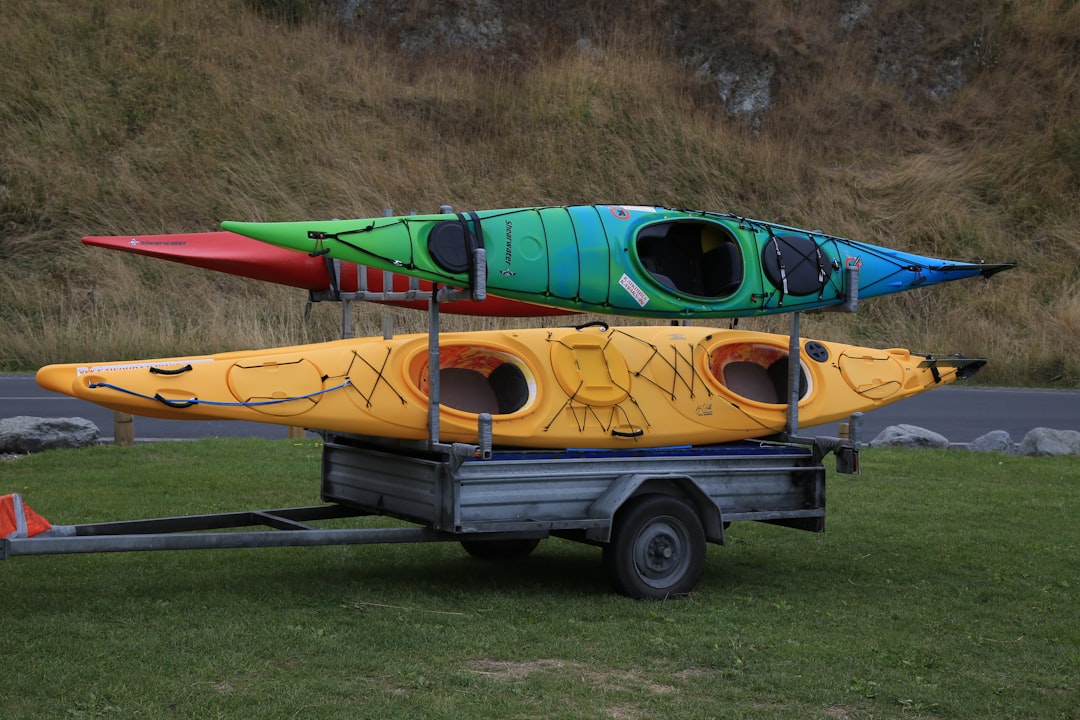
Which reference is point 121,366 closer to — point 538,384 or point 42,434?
point 538,384

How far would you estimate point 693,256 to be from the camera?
8.97 metres

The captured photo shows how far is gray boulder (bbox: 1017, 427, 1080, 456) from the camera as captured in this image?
14.1 metres

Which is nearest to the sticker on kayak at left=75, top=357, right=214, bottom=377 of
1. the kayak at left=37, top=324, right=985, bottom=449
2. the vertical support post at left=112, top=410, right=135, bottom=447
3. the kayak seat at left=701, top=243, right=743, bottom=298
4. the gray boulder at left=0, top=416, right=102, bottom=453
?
the kayak at left=37, top=324, right=985, bottom=449

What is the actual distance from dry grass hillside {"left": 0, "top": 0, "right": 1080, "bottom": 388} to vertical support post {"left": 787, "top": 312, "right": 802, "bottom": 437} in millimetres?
14340

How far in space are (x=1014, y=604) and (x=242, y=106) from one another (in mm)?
24441

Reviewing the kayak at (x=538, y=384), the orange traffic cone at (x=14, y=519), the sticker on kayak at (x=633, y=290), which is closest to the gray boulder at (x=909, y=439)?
the kayak at (x=538, y=384)

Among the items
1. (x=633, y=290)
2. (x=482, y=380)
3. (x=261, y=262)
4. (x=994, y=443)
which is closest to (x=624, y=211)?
(x=633, y=290)

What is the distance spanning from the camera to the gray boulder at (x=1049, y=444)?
Answer: 46.3 feet

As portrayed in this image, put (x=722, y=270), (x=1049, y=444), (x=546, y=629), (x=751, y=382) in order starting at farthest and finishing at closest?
1. (x=1049, y=444)
2. (x=751, y=382)
3. (x=722, y=270)
4. (x=546, y=629)

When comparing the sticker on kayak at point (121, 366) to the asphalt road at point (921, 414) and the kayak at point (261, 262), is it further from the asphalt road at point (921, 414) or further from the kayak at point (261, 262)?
the asphalt road at point (921, 414)

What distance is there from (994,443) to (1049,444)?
0.62 m

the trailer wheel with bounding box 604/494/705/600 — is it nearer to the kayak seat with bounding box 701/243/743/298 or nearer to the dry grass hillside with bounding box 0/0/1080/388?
the kayak seat with bounding box 701/243/743/298

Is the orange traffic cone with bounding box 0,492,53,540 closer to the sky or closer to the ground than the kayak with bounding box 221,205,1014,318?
closer to the ground

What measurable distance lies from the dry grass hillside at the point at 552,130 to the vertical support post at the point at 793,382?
47.0 ft
